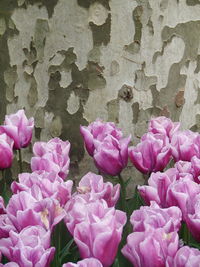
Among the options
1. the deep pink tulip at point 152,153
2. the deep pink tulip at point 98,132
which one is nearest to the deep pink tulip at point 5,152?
the deep pink tulip at point 98,132

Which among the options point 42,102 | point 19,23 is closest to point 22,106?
point 42,102

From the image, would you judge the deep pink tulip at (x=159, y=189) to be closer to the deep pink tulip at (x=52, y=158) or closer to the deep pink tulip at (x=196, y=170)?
the deep pink tulip at (x=196, y=170)

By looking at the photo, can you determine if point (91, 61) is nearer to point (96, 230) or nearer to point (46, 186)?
point (46, 186)

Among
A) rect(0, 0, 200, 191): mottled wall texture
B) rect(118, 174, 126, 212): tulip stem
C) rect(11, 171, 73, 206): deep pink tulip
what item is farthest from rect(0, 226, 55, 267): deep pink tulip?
rect(0, 0, 200, 191): mottled wall texture

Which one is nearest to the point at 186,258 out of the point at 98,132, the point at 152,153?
the point at 152,153

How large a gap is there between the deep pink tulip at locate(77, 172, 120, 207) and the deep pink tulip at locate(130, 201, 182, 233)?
13 centimetres

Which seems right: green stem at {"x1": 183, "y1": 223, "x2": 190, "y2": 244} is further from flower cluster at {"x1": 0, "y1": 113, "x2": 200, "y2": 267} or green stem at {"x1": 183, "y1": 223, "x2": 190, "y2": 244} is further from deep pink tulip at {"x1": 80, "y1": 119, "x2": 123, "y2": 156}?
deep pink tulip at {"x1": 80, "y1": 119, "x2": 123, "y2": 156}

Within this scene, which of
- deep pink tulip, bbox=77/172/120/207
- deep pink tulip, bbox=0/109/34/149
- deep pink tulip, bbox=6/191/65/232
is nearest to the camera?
deep pink tulip, bbox=6/191/65/232

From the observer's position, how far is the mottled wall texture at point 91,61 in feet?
6.23

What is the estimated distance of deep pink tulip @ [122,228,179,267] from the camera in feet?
3.77

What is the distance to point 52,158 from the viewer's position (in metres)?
1.54

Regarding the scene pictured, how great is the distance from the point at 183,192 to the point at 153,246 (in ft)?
0.67

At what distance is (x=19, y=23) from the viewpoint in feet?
6.27

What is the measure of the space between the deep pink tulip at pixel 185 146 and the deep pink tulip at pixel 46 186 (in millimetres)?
348
